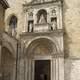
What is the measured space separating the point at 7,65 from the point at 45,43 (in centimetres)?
268

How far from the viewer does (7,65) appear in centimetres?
1384

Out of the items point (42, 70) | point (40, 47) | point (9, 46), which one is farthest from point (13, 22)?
point (42, 70)

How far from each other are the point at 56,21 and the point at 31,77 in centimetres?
367

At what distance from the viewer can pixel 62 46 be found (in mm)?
12867

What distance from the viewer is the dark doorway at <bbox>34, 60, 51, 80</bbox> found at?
15.0m

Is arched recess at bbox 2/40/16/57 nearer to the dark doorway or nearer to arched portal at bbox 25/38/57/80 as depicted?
arched portal at bbox 25/38/57/80

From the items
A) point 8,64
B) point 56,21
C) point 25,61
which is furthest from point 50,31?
point 8,64

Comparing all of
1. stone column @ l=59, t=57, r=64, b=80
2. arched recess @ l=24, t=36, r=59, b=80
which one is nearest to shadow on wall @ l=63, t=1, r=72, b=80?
stone column @ l=59, t=57, r=64, b=80

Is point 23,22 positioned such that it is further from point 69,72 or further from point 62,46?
point 69,72

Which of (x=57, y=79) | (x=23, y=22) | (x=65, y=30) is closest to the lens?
(x=57, y=79)

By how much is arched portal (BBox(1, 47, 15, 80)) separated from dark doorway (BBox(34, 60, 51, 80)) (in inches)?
73.9

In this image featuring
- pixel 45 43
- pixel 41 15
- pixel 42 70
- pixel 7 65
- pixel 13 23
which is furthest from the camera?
Answer: pixel 13 23

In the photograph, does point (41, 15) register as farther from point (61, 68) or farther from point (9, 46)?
point (61, 68)

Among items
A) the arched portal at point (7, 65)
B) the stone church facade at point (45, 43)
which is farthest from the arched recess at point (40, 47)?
the arched portal at point (7, 65)
